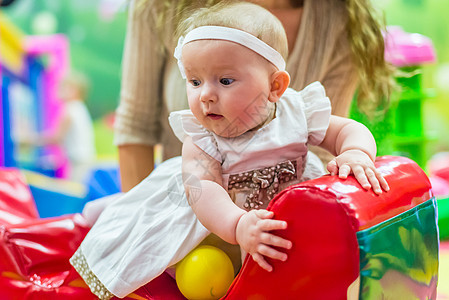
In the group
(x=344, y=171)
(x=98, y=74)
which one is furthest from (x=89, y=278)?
(x=98, y=74)

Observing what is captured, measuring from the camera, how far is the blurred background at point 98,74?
6.95 feet

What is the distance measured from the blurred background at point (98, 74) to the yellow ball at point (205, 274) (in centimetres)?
66

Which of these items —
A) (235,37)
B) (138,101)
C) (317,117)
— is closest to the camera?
(235,37)

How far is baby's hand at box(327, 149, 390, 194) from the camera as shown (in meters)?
0.61

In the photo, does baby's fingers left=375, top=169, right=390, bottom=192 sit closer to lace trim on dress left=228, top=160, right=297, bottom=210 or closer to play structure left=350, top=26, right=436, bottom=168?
lace trim on dress left=228, top=160, right=297, bottom=210

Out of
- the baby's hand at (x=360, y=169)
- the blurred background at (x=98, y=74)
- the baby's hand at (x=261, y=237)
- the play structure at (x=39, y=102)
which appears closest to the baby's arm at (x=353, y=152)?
the baby's hand at (x=360, y=169)

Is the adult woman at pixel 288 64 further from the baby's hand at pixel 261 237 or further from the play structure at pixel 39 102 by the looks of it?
the play structure at pixel 39 102

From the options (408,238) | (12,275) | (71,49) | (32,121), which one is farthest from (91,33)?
(408,238)

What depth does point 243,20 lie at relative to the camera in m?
0.66

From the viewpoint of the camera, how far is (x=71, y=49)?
4844mm

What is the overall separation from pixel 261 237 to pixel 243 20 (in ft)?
0.89

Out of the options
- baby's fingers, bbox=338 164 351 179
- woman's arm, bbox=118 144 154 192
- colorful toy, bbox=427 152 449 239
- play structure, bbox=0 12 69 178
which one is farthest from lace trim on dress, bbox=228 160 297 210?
play structure, bbox=0 12 69 178

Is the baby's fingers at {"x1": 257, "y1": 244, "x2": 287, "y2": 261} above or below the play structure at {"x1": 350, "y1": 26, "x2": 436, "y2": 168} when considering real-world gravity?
above

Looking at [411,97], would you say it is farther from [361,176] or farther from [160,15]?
[361,176]
